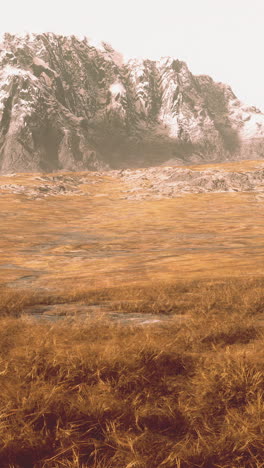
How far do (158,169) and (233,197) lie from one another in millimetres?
31911

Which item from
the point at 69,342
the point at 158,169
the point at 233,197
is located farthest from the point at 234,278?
the point at 158,169

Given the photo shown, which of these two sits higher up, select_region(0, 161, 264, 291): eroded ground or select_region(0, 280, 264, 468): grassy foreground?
select_region(0, 280, 264, 468): grassy foreground

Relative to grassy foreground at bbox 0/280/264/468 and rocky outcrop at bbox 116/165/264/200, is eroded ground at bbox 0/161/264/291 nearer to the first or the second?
rocky outcrop at bbox 116/165/264/200

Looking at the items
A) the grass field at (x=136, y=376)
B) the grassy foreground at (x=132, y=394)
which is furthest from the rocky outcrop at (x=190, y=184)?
the grassy foreground at (x=132, y=394)

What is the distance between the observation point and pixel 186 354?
16.5 ft

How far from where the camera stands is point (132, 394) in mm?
4090

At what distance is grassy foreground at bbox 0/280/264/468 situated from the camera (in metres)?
→ 3.27

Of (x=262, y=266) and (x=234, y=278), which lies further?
(x=262, y=266)

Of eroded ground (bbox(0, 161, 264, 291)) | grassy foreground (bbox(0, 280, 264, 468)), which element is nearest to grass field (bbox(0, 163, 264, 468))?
grassy foreground (bbox(0, 280, 264, 468))

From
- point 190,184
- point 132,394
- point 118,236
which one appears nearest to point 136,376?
point 132,394

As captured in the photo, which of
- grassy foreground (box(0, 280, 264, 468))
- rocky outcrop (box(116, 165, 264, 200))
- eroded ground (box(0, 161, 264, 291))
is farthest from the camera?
rocky outcrop (box(116, 165, 264, 200))

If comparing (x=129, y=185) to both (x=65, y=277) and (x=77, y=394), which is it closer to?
(x=65, y=277)

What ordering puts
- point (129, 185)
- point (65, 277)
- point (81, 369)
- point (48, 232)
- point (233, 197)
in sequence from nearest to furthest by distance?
point (81, 369), point (65, 277), point (48, 232), point (233, 197), point (129, 185)

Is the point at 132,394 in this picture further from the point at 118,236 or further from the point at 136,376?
the point at 118,236
